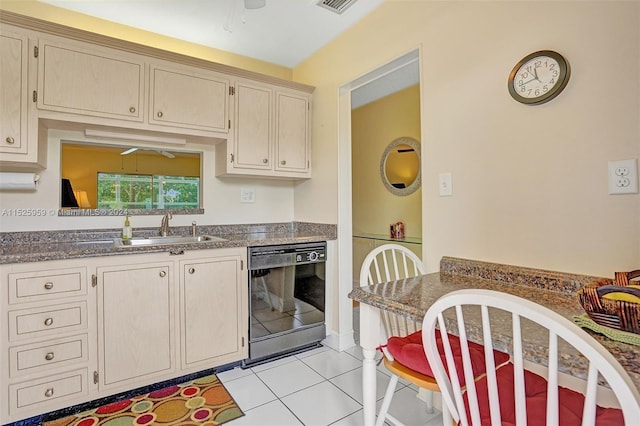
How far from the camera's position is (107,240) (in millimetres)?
2242

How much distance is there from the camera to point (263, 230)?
295cm

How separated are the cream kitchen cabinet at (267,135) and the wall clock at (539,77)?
1714mm

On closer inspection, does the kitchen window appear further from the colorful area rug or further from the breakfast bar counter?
the breakfast bar counter

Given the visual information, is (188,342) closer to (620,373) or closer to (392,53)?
(620,373)

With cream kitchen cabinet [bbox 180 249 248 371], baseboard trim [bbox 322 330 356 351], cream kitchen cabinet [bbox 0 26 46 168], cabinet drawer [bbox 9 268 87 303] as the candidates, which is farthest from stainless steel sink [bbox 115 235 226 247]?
baseboard trim [bbox 322 330 356 351]

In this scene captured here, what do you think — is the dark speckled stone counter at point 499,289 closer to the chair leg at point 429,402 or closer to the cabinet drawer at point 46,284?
the chair leg at point 429,402

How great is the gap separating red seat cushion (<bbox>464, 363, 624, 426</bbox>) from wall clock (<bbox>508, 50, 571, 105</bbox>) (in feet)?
3.61

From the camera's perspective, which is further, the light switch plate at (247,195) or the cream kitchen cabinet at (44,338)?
the light switch plate at (247,195)

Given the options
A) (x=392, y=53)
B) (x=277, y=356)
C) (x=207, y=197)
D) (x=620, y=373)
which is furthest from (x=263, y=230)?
(x=620, y=373)

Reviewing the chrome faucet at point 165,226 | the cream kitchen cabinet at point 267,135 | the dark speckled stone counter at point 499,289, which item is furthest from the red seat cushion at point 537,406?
the chrome faucet at point 165,226

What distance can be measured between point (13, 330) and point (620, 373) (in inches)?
90.8

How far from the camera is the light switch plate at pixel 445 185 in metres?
1.72

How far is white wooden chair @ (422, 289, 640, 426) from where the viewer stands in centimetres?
61

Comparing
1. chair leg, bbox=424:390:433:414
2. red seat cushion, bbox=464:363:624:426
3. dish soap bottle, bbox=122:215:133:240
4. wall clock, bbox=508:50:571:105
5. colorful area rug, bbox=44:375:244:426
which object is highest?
wall clock, bbox=508:50:571:105
